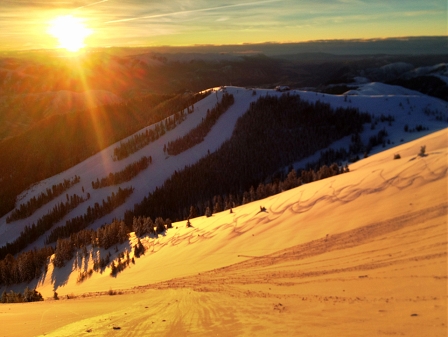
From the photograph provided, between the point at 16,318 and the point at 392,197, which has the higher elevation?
the point at 392,197

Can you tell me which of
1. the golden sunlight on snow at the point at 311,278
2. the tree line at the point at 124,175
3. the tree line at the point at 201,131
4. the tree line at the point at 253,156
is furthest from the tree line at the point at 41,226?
the golden sunlight on snow at the point at 311,278

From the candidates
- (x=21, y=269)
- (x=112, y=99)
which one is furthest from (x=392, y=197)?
(x=112, y=99)

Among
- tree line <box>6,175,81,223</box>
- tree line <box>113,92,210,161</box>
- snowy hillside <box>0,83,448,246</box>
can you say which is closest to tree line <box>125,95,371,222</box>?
snowy hillside <box>0,83,448,246</box>

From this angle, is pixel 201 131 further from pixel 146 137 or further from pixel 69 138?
pixel 69 138

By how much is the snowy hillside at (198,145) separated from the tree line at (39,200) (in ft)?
2.84

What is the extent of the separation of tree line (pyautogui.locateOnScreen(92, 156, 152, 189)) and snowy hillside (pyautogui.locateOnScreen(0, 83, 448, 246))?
2.29 ft

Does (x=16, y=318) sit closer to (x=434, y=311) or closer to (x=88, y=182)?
(x=434, y=311)

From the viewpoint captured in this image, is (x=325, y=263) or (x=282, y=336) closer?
(x=282, y=336)

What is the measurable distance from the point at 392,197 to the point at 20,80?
Result: 211 meters

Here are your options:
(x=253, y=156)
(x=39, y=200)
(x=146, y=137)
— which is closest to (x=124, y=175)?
(x=146, y=137)

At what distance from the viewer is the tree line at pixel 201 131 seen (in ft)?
156

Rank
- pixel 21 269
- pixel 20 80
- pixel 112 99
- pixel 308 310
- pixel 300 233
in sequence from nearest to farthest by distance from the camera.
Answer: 1. pixel 308 310
2. pixel 300 233
3. pixel 21 269
4. pixel 112 99
5. pixel 20 80

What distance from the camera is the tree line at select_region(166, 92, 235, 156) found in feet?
156

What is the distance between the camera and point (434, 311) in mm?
6047
